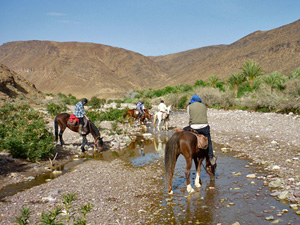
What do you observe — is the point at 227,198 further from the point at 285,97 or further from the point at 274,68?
the point at 274,68

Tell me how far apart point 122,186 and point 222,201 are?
2.61m

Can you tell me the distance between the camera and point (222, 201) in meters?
6.07

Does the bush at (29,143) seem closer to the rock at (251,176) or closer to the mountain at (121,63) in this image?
the rock at (251,176)

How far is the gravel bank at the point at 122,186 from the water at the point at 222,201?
33 centimetres

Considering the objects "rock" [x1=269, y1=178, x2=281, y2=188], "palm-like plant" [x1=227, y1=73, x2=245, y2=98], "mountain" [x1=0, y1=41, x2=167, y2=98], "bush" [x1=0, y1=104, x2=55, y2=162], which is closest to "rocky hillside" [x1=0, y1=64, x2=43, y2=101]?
"bush" [x1=0, y1=104, x2=55, y2=162]

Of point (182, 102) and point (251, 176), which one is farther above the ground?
point (182, 102)

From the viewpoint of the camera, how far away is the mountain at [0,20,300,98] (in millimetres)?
76688

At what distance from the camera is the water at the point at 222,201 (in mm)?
5277

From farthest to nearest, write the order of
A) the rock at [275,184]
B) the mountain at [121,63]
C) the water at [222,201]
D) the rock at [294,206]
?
the mountain at [121,63] < the rock at [275,184] < the rock at [294,206] < the water at [222,201]

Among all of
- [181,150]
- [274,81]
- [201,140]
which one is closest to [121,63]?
[274,81]

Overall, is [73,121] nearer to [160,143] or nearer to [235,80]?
[160,143]

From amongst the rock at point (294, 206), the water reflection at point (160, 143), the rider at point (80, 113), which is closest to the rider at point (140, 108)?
the water reflection at point (160, 143)

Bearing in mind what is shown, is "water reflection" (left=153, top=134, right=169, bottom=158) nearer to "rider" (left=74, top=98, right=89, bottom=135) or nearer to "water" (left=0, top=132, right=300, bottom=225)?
"water" (left=0, top=132, right=300, bottom=225)

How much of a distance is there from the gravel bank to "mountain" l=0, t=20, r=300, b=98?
5820cm
